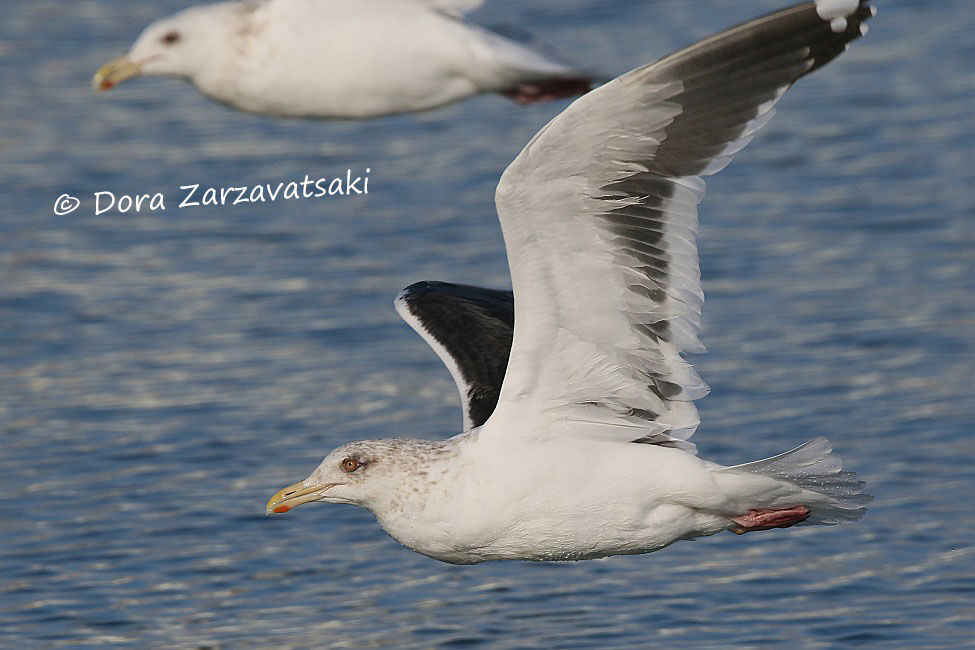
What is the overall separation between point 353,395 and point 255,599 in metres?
2.70

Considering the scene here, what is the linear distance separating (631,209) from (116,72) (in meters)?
5.47

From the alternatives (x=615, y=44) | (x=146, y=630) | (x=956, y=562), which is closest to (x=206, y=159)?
(x=615, y=44)

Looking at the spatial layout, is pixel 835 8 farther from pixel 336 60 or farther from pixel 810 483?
pixel 336 60

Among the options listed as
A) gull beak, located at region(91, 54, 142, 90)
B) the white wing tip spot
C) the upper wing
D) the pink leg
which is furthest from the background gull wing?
the white wing tip spot

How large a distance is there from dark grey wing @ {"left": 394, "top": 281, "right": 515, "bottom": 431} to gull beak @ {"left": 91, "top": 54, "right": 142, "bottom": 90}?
3153 millimetres

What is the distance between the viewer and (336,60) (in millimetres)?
11953

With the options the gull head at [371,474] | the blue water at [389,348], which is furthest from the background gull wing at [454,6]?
the gull head at [371,474]

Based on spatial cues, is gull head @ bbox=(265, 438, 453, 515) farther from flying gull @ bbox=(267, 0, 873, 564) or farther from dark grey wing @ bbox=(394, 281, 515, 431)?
dark grey wing @ bbox=(394, 281, 515, 431)

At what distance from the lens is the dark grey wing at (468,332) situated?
912 cm

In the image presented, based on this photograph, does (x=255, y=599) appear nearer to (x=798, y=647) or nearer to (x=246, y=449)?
(x=246, y=449)

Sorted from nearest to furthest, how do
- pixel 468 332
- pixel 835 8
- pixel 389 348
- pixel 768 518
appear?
pixel 835 8, pixel 768 518, pixel 468 332, pixel 389 348

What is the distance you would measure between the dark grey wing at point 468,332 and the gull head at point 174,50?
9.31ft

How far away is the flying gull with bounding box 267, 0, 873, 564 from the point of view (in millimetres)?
7289

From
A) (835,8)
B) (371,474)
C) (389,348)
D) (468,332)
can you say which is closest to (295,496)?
(371,474)
